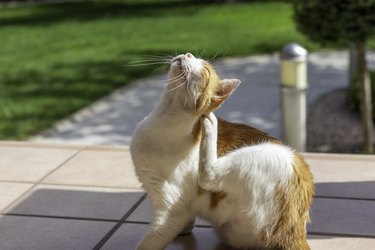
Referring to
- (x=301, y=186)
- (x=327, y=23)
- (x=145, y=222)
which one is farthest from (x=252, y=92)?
(x=301, y=186)

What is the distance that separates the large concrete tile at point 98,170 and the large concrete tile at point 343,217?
98 centimetres

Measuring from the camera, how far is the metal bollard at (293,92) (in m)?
5.54

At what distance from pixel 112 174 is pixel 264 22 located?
32.9ft

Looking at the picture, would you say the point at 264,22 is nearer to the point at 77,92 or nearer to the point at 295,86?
the point at 77,92

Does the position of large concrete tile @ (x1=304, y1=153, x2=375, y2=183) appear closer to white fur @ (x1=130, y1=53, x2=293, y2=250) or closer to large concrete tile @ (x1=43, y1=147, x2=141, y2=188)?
A: large concrete tile @ (x1=43, y1=147, x2=141, y2=188)

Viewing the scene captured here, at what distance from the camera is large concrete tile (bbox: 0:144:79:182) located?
13.2 feet

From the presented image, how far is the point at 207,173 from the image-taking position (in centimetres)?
262

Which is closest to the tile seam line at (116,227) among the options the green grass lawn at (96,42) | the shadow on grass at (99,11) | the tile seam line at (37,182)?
the tile seam line at (37,182)

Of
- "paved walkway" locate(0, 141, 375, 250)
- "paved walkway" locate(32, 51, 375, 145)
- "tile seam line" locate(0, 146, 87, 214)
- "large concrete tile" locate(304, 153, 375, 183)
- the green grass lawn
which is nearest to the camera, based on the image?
"paved walkway" locate(0, 141, 375, 250)

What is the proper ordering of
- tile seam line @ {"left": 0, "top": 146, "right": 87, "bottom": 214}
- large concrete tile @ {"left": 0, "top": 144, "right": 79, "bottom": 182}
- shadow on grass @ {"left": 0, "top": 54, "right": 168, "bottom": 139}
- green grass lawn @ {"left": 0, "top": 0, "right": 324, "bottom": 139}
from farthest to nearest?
green grass lawn @ {"left": 0, "top": 0, "right": 324, "bottom": 139}
shadow on grass @ {"left": 0, "top": 54, "right": 168, "bottom": 139}
large concrete tile @ {"left": 0, "top": 144, "right": 79, "bottom": 182}
tile seam line @ {"left": 0, "top": 146, "right": 87, "bottom": 214}

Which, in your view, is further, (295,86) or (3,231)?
(295,86)

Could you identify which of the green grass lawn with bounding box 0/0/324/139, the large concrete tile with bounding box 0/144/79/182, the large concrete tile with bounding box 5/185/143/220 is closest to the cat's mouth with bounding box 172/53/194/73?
the large concrete tile with bounding box 5/185/143/220

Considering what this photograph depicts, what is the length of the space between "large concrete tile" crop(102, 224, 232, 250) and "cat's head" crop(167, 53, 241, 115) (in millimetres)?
695

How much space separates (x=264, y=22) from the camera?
44.7 ft
